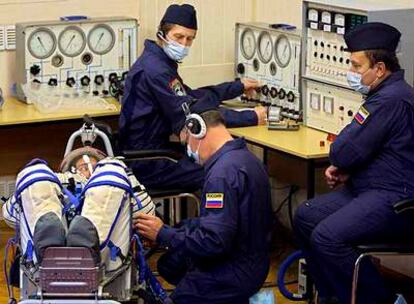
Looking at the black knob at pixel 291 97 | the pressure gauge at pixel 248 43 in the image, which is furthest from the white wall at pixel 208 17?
the black knob at pixel 291 97

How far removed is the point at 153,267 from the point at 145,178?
60 centimetres

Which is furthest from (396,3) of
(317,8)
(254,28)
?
(254,28)

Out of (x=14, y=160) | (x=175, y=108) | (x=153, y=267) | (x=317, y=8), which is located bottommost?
(x=153, y=267)

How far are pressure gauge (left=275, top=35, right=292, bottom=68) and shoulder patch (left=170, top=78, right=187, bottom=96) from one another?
0.66m

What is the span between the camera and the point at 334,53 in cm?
548

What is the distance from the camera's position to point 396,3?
5.67 metres

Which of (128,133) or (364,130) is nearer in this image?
(364,130)

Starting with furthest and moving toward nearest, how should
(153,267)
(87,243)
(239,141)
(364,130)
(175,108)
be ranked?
(153,267), (175,108), (364,130), (239,141), (87,243)

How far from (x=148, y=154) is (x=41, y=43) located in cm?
117

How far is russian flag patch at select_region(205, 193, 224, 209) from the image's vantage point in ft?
13.4

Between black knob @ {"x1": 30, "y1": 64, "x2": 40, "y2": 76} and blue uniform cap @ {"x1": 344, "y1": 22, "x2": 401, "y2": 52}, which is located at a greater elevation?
blue uniform cap @ {"x1": 344, "y1": 22, "x2": 401, "y2": 52}

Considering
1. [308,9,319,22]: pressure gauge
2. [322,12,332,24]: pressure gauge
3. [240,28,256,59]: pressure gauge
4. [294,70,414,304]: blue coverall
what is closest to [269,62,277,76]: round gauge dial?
[240,28,256,59]: pressure gauge

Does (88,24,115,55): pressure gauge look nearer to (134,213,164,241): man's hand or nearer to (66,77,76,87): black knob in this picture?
(66,77,76,87): black knob

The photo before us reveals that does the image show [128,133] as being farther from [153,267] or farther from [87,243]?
[87,243]
